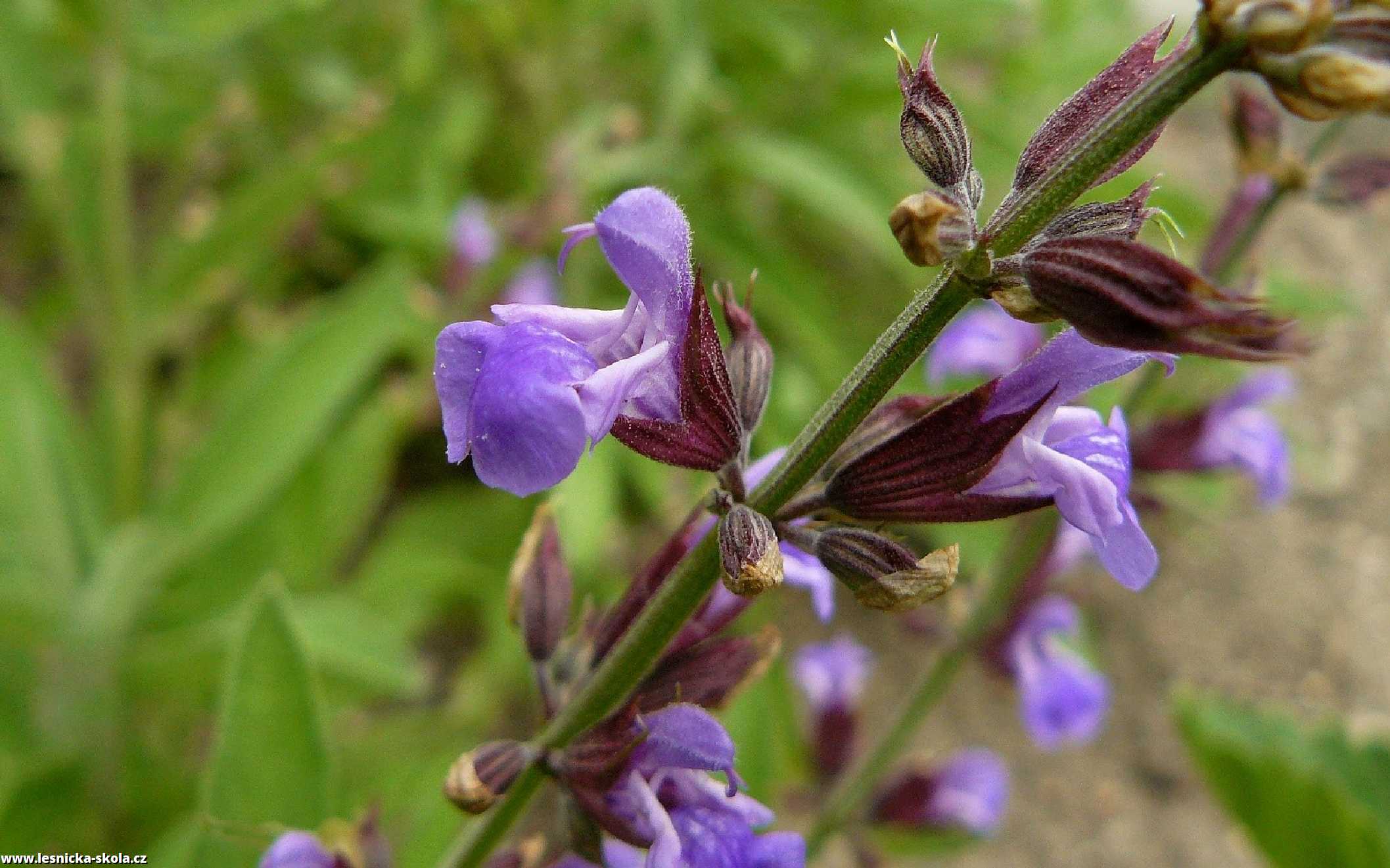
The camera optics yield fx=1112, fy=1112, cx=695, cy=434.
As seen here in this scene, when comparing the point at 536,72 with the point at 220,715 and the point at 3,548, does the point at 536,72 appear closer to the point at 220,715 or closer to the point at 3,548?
the point at 3,548

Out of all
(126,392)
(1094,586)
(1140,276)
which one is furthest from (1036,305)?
(1094,586)

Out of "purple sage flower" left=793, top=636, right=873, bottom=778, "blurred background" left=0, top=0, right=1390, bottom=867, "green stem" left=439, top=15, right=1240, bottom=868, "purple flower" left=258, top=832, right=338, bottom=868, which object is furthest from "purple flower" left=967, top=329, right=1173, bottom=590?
"purple sage flower" left=793, top=636, right=873, bottom=778

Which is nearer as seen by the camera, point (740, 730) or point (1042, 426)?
point (1042, 426)

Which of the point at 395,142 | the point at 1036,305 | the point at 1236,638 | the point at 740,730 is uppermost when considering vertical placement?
the point at 1036,305

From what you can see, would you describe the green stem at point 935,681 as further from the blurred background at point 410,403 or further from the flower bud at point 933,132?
the flower bud at point 933,132

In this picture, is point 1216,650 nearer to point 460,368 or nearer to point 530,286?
point 530,286

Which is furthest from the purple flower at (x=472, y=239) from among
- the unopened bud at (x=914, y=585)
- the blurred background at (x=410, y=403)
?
the unopened bud at (x=914, y=585)

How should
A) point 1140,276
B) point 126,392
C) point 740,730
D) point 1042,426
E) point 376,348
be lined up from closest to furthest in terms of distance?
point 1140,276 → point 1042,426 → point 740,730 → point 376,348 → point 126,392

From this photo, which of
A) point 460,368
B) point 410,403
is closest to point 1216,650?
point 410,403
